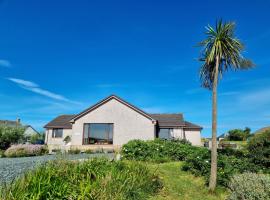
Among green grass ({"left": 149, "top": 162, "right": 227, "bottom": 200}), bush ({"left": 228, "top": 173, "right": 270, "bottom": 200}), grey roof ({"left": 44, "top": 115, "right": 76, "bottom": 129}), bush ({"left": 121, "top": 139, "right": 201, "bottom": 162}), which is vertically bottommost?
green grass ({"left": 149, "top": 162, "right": 227, "bottom": 200})

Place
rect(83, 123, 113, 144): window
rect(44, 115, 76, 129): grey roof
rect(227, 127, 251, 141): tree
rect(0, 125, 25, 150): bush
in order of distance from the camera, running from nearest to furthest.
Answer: rect(0, 125, 25, 150): bush
rect(83, 123, 113, 144): window
rect(44, 115, 76, 129): grey roof
rect(227, 127, 251, 141): tree

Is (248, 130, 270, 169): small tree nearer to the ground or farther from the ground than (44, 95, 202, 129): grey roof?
nearer to the ground

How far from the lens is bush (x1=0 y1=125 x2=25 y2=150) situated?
89.3 feet

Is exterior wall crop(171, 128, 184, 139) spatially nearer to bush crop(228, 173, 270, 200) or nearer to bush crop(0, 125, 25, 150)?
bush crop(0, 125, 25, 150)

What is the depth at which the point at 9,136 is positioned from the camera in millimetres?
27750

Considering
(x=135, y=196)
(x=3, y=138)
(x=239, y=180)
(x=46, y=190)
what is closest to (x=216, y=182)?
(x=239, y=180)

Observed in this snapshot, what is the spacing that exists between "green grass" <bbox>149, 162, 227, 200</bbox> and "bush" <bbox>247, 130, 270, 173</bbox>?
402 cm

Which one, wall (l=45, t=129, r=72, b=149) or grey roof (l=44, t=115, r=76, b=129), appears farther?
grey roof (l=44, t=115, r=76, b=129)

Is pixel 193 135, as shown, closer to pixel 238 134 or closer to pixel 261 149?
pixel 261 149

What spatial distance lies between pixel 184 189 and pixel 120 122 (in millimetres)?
17611

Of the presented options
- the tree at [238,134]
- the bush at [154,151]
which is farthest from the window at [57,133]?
the tree at [238,134]

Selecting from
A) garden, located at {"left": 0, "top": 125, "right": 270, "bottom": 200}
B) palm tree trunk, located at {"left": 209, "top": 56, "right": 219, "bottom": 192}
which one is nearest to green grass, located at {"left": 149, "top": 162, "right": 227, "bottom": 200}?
garden, located at {"left": 0, "top": 125, "right": 270, "bottom": 200}

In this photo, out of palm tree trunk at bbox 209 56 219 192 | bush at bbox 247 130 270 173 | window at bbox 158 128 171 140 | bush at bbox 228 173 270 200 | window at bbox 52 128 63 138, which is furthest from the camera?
window at bbox 52 128 63 138

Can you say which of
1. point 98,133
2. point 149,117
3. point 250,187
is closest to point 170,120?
point 149,117
